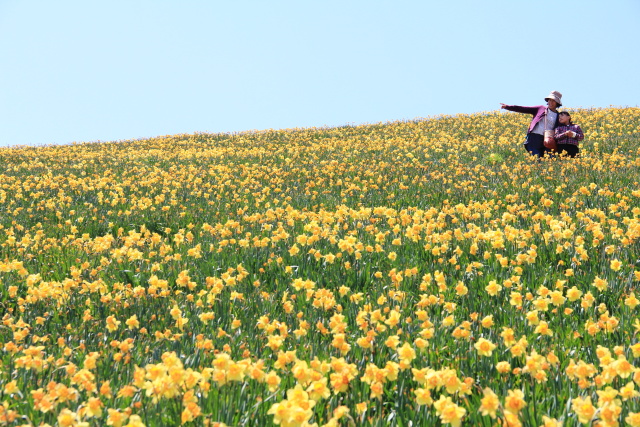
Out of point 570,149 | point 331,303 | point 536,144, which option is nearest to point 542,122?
point 536,144

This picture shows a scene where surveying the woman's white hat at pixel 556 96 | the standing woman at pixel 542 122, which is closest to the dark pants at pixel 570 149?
the standing woman at pixel 542 122

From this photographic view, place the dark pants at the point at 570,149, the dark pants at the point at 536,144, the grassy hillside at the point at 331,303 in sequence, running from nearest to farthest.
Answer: the grassy hillside at the point at 331,303 < the dark pants at the point at 570,149 < the dark pants at the point at 536,144

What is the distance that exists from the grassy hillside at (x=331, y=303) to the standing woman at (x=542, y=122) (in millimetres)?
1166

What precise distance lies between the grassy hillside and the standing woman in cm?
117

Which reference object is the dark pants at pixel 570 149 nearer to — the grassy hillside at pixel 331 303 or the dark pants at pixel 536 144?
the dark pants at pixel 536 144

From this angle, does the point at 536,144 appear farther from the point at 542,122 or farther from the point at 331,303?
the point at 331,303

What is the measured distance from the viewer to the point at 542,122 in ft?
40.3

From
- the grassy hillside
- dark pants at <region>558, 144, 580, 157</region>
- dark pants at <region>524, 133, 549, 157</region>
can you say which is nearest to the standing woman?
dark pants at <region>524, 133, 549, 157</region>

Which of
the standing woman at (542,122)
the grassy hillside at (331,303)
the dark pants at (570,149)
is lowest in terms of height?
the grassy hillside at (331,303)

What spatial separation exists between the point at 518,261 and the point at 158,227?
6.06 meters

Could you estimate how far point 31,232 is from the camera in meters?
8.26

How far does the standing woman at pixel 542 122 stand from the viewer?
39.8 ft

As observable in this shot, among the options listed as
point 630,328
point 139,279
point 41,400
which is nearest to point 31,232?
point 139,279

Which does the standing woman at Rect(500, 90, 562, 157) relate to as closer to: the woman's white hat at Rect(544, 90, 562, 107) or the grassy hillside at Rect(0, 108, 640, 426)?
the woman's white hat at Rect(544, 90, 562, 107)
